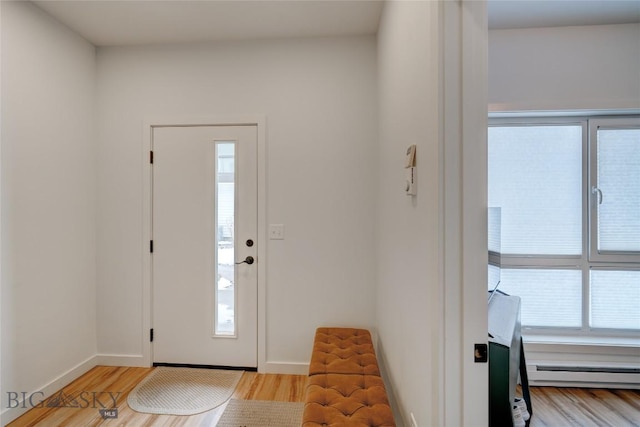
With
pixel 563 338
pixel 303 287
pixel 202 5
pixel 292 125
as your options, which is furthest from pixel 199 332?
pixel 563 338

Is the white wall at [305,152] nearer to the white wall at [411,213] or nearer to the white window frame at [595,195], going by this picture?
the white wall at [411,213]

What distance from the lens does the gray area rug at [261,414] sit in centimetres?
185

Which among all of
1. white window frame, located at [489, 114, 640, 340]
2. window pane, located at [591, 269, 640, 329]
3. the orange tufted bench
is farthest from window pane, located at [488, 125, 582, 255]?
the orange tufted bench

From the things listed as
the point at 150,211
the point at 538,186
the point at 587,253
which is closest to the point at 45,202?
the point at 150,211

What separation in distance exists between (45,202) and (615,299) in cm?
446

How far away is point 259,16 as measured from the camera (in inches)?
84.7

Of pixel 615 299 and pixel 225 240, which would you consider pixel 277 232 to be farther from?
pixel 615 299

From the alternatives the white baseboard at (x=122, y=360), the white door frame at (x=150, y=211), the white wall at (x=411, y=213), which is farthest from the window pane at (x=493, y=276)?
the white baseboard at (x=122, y=360)

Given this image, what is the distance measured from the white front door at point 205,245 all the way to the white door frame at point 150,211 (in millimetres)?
41

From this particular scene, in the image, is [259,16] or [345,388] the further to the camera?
[259,16]

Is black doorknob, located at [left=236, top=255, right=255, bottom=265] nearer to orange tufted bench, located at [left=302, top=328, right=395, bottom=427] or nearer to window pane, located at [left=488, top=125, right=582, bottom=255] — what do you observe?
orange tufted bench, located at [left=302, top=328, right=395, bottom=427]

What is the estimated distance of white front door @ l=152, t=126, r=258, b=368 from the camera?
2.44 meters

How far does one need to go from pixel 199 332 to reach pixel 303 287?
0.97 meters

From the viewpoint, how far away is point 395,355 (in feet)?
5.21
